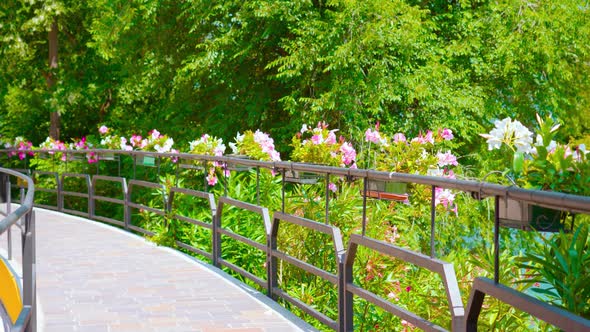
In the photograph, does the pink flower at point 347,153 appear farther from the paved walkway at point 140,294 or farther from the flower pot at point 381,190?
the flower pot at point 381,190

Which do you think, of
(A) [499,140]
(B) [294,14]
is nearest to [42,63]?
(B) [294,14]

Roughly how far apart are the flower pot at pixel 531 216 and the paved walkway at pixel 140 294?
110 inches

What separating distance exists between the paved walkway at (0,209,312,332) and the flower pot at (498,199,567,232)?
9.15ft

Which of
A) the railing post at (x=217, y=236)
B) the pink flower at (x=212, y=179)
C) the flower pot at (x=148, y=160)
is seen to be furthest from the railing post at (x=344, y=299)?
the flower pot at (x=148, y=160)

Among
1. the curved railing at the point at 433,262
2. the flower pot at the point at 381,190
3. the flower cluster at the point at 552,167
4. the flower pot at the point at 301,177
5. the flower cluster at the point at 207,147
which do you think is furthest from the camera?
the flower cluster at the point at 207,147

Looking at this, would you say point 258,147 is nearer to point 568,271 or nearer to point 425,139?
point 425,139

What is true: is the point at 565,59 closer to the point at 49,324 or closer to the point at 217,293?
the point at 217,293

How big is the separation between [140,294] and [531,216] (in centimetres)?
467

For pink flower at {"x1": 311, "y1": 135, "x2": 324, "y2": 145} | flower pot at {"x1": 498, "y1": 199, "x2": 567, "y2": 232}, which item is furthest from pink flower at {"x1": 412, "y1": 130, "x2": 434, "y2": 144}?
flower pot at {"x1": 498, "y1": 199, "x2": 567, "y2": 232}

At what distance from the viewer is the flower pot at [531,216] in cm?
380

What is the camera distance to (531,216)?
3797 mm

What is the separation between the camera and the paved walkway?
256 inches

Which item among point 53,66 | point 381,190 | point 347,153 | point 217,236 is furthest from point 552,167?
point 53,66

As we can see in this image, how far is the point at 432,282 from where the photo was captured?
7.29 m
